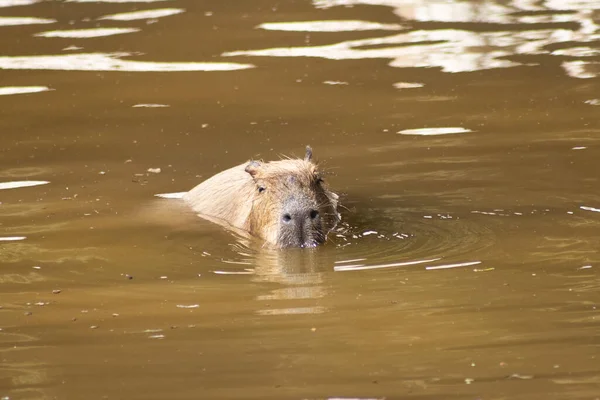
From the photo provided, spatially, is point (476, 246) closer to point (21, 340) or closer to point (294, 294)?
point (294, 294)

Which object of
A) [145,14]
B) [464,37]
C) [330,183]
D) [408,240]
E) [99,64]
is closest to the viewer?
[408,240]

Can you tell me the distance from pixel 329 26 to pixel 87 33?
2.86 meters

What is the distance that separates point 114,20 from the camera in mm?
15250

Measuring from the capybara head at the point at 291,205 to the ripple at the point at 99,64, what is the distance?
16.1 feet

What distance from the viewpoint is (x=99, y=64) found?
13.6m

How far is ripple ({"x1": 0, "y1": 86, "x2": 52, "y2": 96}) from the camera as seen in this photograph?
12703mm

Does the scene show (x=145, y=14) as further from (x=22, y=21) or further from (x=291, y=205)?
(x=291, y=205)

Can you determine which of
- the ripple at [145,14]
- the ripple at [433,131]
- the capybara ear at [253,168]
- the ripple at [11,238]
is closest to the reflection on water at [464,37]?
the ripple at [145,14]

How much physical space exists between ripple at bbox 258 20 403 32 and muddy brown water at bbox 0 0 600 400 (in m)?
0.04

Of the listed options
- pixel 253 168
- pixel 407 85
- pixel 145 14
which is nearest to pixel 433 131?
pixel 407 85

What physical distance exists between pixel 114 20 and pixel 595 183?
799cm

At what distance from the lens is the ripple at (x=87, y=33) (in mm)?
14578

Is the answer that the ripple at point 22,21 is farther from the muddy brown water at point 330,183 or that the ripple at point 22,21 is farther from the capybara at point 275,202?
the capybara at point 275,202

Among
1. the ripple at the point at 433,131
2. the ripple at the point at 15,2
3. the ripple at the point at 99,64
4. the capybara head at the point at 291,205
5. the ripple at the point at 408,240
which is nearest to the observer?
the ripple at the point at 408,240
